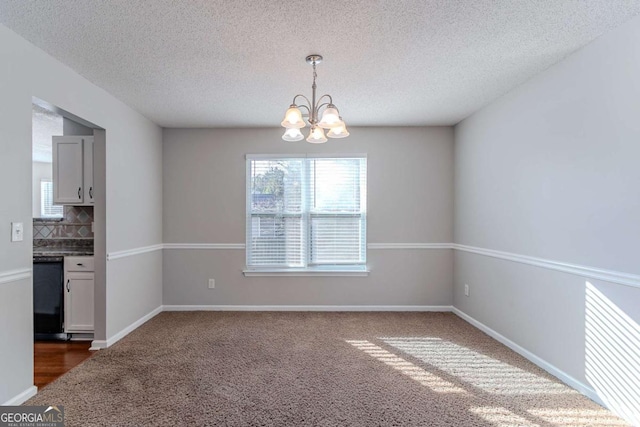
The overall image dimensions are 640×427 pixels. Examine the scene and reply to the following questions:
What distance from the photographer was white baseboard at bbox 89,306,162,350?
3.44 meters

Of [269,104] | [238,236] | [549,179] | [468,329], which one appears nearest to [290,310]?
[238,236]

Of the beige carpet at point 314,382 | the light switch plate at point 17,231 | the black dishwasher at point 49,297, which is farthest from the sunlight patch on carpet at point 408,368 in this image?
the black dishwasher at point 49,297

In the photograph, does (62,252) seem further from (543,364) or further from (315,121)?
(543,364)

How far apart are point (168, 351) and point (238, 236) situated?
1.77 meters

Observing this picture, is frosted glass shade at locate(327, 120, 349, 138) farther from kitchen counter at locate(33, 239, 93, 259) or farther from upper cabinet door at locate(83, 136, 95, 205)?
kitchen counter at locate(33, 239, 93, 259)

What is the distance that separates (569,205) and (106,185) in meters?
3.98

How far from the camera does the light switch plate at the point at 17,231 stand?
2.36 meters

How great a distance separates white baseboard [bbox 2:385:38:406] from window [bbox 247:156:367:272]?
8.36 feet

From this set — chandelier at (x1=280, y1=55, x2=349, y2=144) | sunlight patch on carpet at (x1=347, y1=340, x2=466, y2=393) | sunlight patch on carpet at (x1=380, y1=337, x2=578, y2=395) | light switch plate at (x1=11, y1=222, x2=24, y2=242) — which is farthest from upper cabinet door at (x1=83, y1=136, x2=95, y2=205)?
sunlight patch on carpet at (x1=380, y1=337, x2=578, y2=395)

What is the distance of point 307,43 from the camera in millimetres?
2475

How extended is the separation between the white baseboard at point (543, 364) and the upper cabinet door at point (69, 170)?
4.40 meters

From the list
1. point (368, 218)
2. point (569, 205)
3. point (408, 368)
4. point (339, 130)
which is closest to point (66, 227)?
point (339, 130)

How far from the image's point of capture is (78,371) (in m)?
2.91

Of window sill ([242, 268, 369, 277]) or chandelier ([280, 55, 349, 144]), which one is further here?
window sill ([242, 268, 369, 277])
